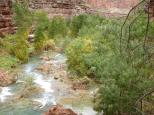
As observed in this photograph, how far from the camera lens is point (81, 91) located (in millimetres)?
16984

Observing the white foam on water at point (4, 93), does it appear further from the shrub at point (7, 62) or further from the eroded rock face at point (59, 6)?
the eroded rock face at point (59, 6)

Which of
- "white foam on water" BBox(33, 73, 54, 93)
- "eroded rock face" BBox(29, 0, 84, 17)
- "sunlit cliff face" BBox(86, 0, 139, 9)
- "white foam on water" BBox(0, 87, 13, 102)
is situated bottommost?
"white foam on water" BBox(0, 87, 13, 102)

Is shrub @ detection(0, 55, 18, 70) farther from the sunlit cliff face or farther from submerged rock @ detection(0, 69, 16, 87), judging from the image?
the sunlit cliff face

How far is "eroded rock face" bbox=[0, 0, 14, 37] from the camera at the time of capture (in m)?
32.9

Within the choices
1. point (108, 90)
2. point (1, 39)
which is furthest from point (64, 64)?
point (108, 90)

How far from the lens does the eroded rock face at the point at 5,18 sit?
3286 cm

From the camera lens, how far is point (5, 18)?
3397 cm

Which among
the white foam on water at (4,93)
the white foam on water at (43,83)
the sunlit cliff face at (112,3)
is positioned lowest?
the white foam on water at (4,93)

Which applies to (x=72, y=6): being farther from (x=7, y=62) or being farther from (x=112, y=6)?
(x=7, y=62)

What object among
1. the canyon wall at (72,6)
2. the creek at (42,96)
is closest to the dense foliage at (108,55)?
the creek at (42,96)

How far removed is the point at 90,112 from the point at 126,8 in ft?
105

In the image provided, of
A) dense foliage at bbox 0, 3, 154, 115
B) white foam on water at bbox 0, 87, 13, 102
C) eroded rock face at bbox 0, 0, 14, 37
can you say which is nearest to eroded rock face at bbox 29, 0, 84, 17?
eroded rock face at bbox 0, 0, 14, 37

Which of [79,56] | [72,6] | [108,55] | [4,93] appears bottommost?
[4,93]

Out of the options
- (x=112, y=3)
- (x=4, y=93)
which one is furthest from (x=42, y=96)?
(x=112, y=3)
